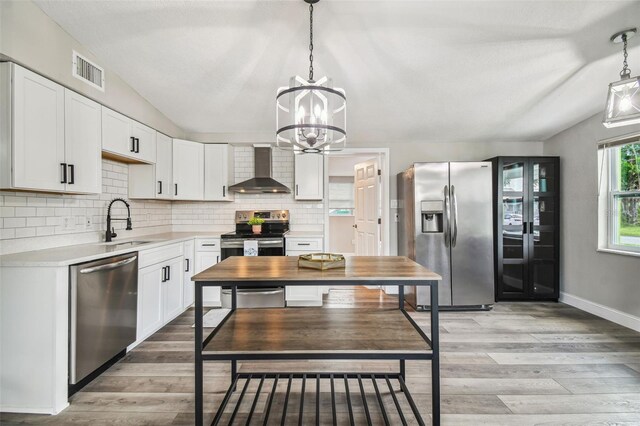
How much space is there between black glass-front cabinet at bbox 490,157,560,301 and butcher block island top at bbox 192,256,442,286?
109 inches

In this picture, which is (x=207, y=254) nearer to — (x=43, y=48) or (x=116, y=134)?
(x=116, y=134)

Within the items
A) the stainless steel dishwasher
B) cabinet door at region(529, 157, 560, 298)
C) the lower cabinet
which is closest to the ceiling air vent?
the stainless steel dishwasher

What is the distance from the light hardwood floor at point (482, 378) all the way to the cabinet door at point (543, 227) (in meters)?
0.81

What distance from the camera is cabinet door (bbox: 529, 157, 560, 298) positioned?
4.10 metres

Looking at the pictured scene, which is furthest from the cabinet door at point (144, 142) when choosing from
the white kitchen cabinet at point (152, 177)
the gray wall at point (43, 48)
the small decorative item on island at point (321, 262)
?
the small decorative item on island at point (321, 262)

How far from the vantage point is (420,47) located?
2648 millimetres

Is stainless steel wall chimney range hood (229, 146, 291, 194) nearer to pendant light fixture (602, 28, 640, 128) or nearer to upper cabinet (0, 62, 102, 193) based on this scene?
upper cabinet (0, 62, 102, 193)

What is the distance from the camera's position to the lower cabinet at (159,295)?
2811mm

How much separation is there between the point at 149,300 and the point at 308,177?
2455mm

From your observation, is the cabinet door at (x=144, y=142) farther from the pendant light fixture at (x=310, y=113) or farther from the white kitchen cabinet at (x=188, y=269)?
the pendant light fixture at (x=310, y=113)

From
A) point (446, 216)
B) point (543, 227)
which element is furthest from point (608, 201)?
point (446, 216)

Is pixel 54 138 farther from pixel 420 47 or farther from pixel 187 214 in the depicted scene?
pixel 420 47

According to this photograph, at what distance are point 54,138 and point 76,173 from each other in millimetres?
307

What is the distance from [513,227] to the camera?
4.11 metres
